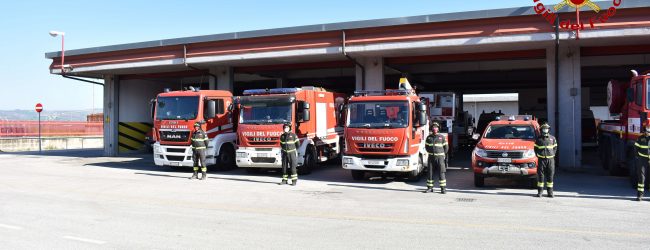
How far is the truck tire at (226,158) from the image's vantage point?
57.1 feet

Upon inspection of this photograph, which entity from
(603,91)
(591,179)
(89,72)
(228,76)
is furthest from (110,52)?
(603,91)

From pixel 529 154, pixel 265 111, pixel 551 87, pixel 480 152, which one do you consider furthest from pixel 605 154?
pixel 265 111

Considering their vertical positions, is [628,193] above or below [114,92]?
below

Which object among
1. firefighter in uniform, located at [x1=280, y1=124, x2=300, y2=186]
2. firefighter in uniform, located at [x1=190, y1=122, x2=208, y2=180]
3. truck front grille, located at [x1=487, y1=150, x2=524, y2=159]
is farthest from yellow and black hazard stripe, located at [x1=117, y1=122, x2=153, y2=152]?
truck front grille, located at [x1=487, y1=150, x2=524, y2=159]

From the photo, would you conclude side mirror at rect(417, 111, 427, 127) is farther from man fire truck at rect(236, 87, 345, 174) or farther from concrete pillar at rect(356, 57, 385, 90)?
concrete pillar at rect(356, 57, 385, 90)

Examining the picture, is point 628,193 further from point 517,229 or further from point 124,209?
point 124,209

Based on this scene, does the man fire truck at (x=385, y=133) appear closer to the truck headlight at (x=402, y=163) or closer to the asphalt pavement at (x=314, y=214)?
the truck headlight at (x=402, y=163)

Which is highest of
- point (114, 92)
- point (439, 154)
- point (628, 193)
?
point (114, 92)

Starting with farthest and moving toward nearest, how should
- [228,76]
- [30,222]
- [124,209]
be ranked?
[228,76]
[124,209]
[30,222]

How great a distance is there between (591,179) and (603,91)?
2499 cm

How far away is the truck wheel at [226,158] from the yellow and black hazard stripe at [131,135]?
10.7 meters

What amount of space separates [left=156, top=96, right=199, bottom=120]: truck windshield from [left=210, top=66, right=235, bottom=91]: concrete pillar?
5220 mm

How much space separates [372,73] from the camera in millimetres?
19453

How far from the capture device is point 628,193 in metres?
11.8
